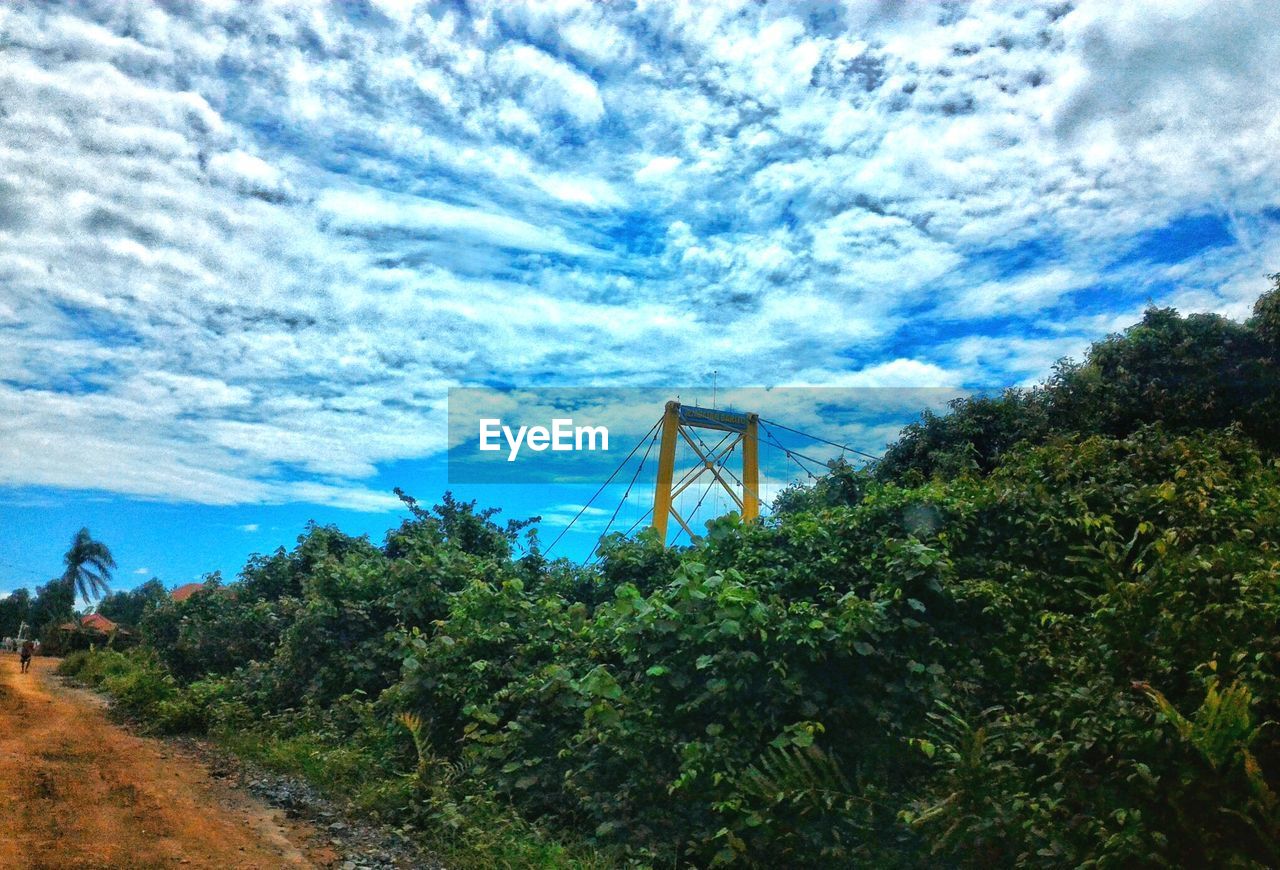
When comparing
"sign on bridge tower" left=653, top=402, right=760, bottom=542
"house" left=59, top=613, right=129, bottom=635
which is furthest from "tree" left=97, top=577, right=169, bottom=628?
"sign on bridge tower" left=653, top=402, right=760, bottom=542

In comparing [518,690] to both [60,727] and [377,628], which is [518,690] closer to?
[377,628]

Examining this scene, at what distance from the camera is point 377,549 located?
19.0m

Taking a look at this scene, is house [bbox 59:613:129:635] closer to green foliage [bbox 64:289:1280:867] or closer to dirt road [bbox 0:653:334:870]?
dirt road [bbox 0:653:334:870]

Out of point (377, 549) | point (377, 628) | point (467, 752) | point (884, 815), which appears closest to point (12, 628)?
point (377, 549)

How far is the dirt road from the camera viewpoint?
238 inches

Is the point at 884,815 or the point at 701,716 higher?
the point at 701,716

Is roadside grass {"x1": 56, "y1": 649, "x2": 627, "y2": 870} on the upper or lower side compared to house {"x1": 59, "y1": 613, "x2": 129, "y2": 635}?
lower

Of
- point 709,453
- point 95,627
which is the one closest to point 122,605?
point 95,627

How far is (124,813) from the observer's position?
712 centimetres

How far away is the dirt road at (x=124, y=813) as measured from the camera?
604 cm

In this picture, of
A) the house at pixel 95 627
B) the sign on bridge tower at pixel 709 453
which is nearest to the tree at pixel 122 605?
the house at pixel 95 627

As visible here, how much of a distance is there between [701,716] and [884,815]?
1.54 m

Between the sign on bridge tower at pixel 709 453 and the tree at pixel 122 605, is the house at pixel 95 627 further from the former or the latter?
the sign on bridge tower at pixel 709 453

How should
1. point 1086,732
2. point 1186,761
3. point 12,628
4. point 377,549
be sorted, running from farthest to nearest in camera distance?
point 12,628, point 377,549, point 1086,732, point 1186,761
